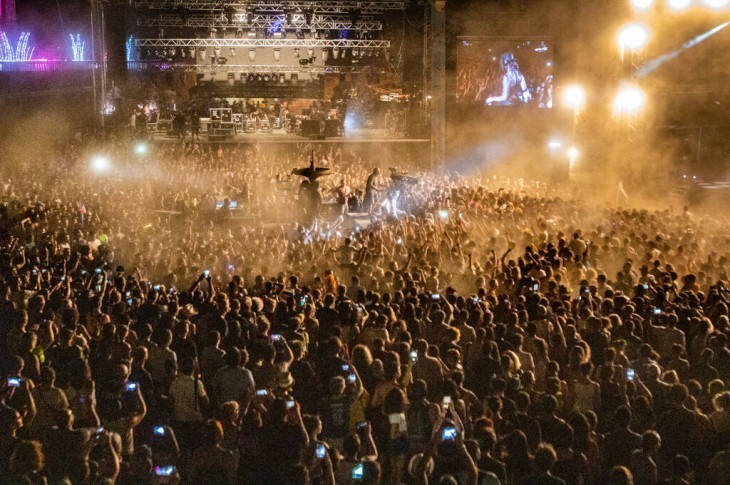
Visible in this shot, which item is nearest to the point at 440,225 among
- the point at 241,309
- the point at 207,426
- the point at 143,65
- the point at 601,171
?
the point at 241,309

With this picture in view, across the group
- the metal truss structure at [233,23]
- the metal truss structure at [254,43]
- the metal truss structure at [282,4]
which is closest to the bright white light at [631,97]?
the metal truss structure at [282,4]

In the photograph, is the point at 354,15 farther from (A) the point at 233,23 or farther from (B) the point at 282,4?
(A) the point at 233,23

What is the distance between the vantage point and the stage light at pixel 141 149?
21.0m

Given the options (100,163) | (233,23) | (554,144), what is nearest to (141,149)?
(100,163)

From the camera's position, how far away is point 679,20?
2047 centimetres

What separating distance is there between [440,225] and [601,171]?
10583mm

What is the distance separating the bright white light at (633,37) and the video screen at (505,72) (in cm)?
657

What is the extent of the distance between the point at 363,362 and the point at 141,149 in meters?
17.4

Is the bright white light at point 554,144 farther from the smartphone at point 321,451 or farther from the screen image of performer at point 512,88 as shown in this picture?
the smartphone at point 321,451

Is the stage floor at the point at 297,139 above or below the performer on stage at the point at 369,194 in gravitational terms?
above

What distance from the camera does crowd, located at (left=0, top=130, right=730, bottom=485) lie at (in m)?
4.22

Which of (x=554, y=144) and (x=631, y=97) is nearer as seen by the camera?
(x=631, y=97)

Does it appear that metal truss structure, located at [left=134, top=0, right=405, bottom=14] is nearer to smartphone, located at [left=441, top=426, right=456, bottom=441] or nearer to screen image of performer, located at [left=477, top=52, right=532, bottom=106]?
screen image of performer, located at [left=477, top=52, right=532, bottom=106]

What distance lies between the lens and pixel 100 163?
19.4 metres
